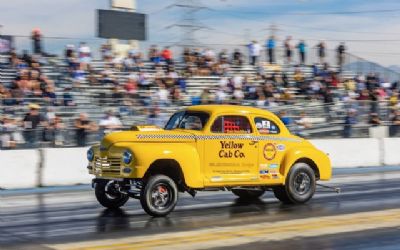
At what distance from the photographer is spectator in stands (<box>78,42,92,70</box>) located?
22.7 metres

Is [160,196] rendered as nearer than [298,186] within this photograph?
Yes

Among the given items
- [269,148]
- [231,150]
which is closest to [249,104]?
[269,148]

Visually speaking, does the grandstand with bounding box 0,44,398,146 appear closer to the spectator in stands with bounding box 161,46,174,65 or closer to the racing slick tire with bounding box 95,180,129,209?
the spectator in stands with bounding box 161,46,174,65

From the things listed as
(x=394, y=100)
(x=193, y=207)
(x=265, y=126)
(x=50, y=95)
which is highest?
(x=50, y=95)

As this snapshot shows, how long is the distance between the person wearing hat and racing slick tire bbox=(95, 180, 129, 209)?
5493mm

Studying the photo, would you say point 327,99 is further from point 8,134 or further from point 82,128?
point 8,134

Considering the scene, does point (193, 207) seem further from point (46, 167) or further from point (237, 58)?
point (237, 58)

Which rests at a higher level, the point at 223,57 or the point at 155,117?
the point at 223,57

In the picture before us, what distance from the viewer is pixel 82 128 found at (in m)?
17.9

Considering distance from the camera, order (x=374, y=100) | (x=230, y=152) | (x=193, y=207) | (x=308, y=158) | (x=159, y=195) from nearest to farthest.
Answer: (x=159, y=195), (x=230, y=152), (x=193, y=207), (x=308, y=158), (x=374, y=100)

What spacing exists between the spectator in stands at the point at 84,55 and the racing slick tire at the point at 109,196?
11092 millimetres

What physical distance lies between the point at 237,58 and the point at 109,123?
36.1ft

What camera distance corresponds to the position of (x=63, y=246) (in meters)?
8.35

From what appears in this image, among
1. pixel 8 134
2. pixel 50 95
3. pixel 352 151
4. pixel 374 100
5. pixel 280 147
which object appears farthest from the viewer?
pixel 374 100
